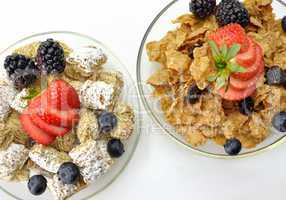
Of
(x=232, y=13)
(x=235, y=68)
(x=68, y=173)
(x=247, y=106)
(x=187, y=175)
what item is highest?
(x=232, y=13)

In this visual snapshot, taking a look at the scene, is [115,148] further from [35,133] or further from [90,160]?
[35,133]

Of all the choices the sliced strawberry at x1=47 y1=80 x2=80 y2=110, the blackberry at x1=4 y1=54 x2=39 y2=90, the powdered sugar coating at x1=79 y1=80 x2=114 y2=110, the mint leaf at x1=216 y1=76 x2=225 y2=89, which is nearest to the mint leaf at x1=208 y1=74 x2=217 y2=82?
the mint leaf at x1=216 y1=76 x2=225 y2=89

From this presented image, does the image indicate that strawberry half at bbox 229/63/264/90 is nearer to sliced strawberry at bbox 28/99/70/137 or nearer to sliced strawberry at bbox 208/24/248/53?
sliced strawberry at bbox 208/24/248/53

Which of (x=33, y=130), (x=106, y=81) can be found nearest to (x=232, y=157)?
(x=106, y=81)

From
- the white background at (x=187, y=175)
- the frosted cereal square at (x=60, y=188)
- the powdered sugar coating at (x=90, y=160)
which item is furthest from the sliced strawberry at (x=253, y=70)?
the frosted cereal square at (x=60, y=188)

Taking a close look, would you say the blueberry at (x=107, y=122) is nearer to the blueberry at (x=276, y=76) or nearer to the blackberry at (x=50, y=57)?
the blackberry at (x=50, y=57)

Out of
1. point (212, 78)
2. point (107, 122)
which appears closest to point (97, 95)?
point (107, 122)
